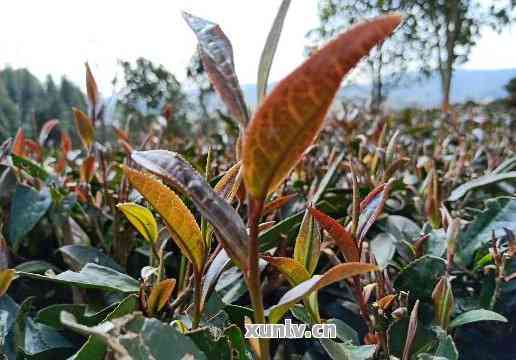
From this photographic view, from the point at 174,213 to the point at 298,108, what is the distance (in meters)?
0.19

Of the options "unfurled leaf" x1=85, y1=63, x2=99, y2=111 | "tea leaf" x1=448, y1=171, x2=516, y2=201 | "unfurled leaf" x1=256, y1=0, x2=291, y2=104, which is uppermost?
"unfurled leaf" x1=256, y1=0, x2=291, y2=104

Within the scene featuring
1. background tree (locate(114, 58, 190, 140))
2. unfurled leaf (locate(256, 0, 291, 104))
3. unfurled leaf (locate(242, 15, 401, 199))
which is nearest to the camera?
unfurled leaf (locate(242, 15, 401, 199))

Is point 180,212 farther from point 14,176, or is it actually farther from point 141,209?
point 14,176

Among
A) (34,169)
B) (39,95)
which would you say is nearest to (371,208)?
(34,169)

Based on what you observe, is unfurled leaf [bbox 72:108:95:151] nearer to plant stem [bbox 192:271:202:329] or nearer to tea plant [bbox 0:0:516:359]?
tea plant [bbox 0:0:516:359]

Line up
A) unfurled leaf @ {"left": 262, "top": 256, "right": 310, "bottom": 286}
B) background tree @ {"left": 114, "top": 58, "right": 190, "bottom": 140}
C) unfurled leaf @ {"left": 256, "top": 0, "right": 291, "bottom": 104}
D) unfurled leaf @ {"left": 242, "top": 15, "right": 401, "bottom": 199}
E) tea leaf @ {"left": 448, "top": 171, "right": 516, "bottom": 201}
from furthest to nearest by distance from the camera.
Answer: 1. background tree @ {"left": 114, "top": 58, "right": 190, "bottom": 140}
2. tea leaf @ {"left": 448, "top": 171, "right": 516, "bottom": 201}
3. unfurled leaf @ {"left": 262, "top": 256, "right": 310, "bottom": 286}
4. unfurled leaf @ {"left": 256, "top": 0, "right": 291, "bottom": 104}
5. unfurled leaf @ {"left": 242, "top": 15, "right": 401, "bottom": 199}

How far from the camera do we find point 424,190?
3.71 ft

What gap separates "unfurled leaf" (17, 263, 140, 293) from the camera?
0.57 m

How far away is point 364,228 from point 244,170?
0.85ft

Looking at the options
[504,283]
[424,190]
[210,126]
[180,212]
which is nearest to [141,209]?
[180,212]

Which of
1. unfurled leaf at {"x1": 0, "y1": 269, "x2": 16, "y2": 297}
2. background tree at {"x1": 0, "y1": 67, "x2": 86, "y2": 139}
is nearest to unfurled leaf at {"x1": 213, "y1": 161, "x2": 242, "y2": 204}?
unfurled leaf at {"x1": 0, "y1": 269, "x2": 16, "y2": 297}

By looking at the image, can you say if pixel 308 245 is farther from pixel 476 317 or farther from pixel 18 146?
pixel 18 146

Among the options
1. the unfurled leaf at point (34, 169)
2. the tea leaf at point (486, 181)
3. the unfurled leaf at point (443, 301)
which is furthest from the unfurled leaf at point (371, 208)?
the unfurled leaf at point (34, 169)

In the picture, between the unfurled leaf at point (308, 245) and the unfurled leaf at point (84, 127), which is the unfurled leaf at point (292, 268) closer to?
the unfurled leaf at point (308, 245)
